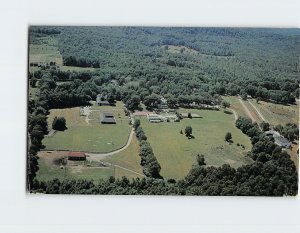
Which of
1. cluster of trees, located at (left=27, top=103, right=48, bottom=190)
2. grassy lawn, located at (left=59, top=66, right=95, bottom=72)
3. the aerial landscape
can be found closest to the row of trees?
the aerial landscape

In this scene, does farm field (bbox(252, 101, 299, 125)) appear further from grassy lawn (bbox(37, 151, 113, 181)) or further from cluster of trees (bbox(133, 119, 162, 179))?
grassy lawn (bbox(37, 151, 113, 181))

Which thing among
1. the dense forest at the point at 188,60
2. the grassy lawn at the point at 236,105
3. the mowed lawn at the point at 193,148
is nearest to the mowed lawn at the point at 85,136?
the mowed lawn at the point at 193,148

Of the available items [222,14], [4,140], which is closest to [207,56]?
[222,14]

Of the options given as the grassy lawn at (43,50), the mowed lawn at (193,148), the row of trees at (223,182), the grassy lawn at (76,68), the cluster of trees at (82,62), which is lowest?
the row of trees at (223,182)

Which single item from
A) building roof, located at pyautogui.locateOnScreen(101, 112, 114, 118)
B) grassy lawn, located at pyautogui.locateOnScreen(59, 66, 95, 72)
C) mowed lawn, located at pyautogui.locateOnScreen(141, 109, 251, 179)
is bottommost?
mowed lawn, located at pyautogui.locateOnScreen(141, 109, 251, 179)

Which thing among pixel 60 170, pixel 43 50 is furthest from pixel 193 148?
pixel 43 50

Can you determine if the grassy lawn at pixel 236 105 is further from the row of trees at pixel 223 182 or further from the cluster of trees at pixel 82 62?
the cluster of trees at pixel 82 62

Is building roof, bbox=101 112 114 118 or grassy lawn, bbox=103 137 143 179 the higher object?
building roof, bbox=101 112 114 118
